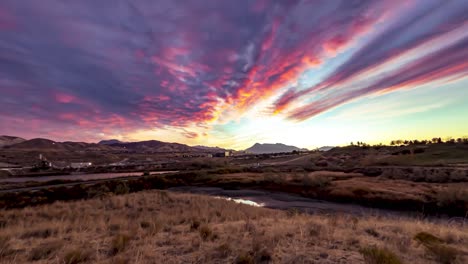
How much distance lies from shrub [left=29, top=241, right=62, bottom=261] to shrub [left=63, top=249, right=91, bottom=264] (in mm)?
1176

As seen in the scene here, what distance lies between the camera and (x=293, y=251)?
672 centimetres

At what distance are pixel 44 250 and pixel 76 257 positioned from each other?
1.85 meters

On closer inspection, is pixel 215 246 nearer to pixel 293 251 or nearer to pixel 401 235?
pixel 293 251

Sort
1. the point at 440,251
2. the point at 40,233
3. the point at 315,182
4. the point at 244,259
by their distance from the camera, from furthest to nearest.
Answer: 1. the point at 315,182
2. the point at 40,233
3. the point at 440,251
4. the point at 244,259

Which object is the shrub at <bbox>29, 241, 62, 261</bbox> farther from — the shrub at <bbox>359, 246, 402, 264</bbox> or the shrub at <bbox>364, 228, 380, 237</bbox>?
the shrub at <bbox>364, 228, 380, 237</bbox>

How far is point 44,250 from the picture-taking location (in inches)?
292

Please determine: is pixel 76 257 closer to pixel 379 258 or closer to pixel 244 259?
pixel 244 259

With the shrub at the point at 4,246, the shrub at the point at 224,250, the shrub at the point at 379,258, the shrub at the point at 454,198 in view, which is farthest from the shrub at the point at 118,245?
the shrub at the point at 454,198

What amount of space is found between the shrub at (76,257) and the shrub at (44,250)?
3.86 feet

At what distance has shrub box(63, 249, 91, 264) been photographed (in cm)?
630

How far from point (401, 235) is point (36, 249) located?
449 inches

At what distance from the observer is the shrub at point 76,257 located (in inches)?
248

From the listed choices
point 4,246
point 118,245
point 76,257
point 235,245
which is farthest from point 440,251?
point 4,246

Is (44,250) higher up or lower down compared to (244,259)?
lower down
